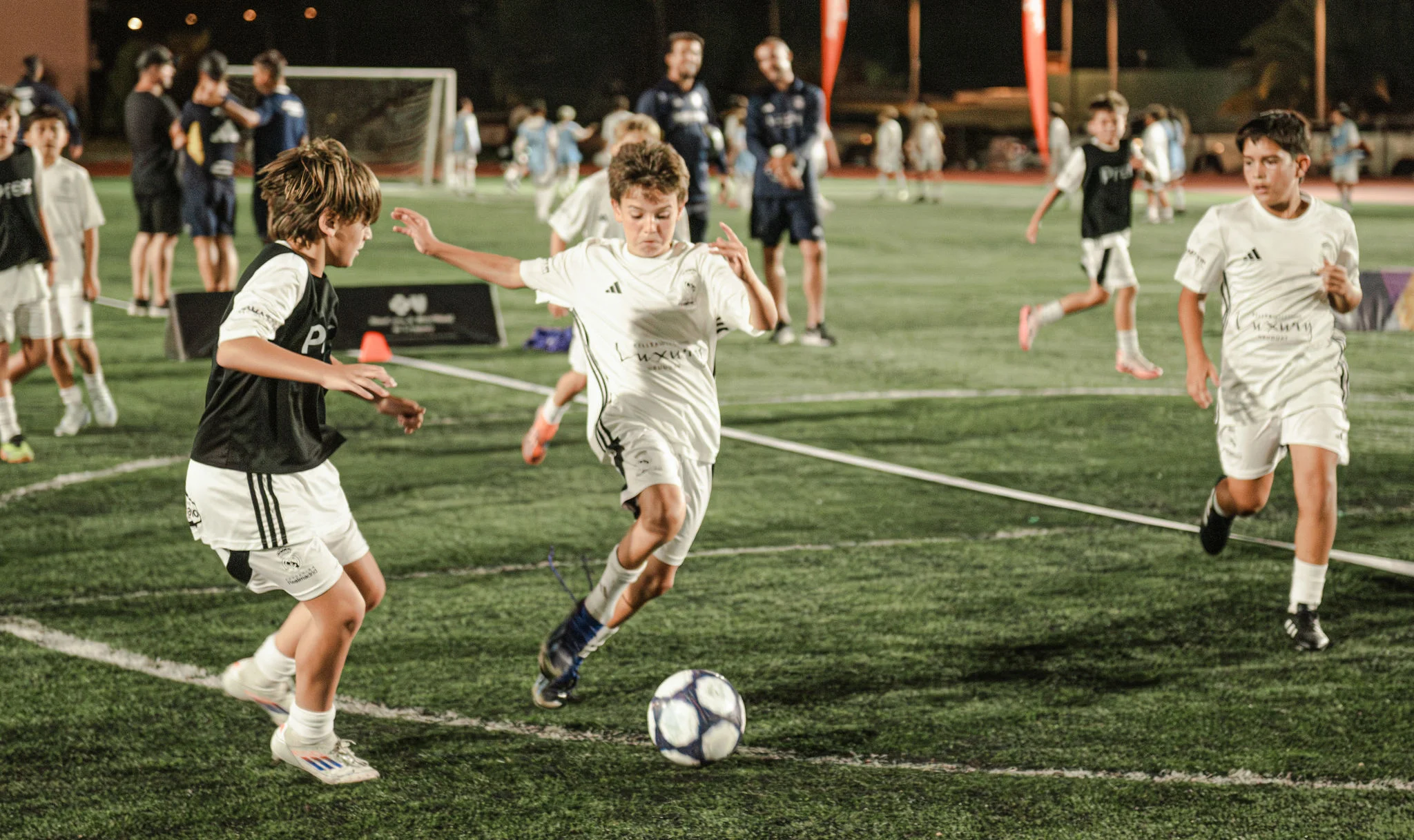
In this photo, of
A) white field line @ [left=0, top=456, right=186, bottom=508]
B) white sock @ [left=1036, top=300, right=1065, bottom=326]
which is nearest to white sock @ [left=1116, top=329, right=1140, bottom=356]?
white sock @ [left=1036, top=300, right=1065, bottom=326]

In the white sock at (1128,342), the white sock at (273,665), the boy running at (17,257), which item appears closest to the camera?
the white sock at (273,665)

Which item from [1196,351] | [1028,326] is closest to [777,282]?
[1028,326]

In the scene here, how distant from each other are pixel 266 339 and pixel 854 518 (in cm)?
387

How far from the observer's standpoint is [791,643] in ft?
17.9

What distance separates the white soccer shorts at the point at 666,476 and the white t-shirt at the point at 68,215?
213 inches

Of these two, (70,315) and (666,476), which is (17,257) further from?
(666,476)

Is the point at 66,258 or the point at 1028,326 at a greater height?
the point at 66,258

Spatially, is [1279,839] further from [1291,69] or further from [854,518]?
[1291,69]

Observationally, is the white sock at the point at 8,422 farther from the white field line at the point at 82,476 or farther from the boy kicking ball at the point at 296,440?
the boy kicking ball at the point at 296,440

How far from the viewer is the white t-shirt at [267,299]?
380cm

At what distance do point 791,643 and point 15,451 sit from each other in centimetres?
495

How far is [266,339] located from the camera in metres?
3.80

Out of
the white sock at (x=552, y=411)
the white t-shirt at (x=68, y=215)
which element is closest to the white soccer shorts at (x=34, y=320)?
the white t-shirt at (x=68, y=215)

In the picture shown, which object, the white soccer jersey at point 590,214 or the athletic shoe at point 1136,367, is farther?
the athletic shoe at point 1136,367
